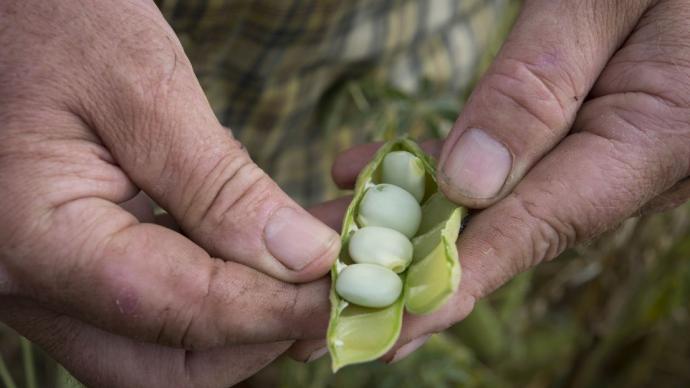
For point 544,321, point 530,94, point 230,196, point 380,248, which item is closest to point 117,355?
point 230,196

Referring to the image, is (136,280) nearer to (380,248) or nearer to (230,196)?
(230,196)

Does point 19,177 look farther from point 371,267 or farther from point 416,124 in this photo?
point 416,124

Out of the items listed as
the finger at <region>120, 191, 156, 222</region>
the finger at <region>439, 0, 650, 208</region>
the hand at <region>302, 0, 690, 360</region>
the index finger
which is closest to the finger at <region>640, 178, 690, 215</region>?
the hand at <region>302, 0, 690, 360</region>

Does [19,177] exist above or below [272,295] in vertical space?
above

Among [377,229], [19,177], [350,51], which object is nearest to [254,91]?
[350,51]

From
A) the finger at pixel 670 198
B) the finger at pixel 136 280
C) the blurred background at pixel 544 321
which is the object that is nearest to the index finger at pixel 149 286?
the finger at pixel 136 280

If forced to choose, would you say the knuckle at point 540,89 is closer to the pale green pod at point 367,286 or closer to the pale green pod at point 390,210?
the pale green pod at point 390,210
